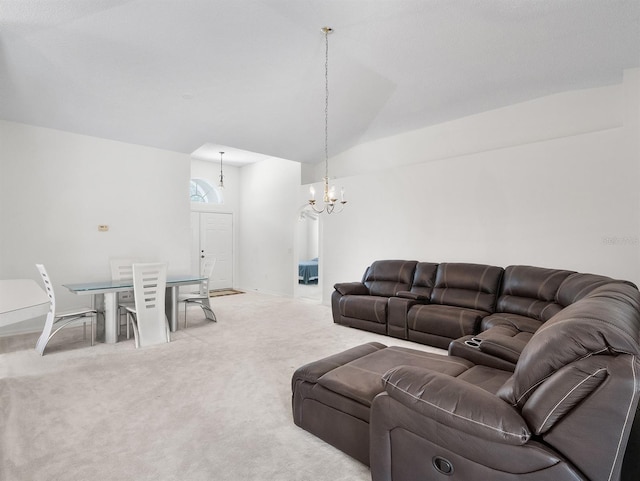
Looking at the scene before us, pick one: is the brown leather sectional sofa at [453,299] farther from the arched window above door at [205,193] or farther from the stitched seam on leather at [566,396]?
the arched window above door at [205,193]

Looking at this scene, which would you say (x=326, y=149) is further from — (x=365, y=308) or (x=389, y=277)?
(x=365, y=308)

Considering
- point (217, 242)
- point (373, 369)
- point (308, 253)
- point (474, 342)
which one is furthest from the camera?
point (308, 253)

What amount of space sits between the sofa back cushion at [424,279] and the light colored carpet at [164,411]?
88 cm

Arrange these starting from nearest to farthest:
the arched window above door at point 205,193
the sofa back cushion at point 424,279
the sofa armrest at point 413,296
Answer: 1. the sofa armrest at point 413,296
2. the sofa back cushion at point 424,279
3. the arched window above door at point 205,193

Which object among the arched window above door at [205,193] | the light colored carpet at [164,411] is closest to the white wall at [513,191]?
the light colored carpet at [164,411]

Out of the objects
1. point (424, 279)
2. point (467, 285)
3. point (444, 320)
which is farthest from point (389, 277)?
point (444, 320)

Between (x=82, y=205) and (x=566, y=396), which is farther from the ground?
(x=82, y=205)

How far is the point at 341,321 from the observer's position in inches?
201

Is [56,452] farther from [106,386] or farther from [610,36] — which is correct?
[610,36]

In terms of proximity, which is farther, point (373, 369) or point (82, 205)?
point (82, 205)

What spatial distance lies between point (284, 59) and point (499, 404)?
3906 mm

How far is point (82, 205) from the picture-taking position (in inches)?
203

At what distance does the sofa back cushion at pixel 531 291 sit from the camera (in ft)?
11.9

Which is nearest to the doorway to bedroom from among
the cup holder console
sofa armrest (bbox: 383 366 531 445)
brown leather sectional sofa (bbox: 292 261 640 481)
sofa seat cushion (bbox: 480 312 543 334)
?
sofa seat cushion (bbox: 480 312 543 334)
